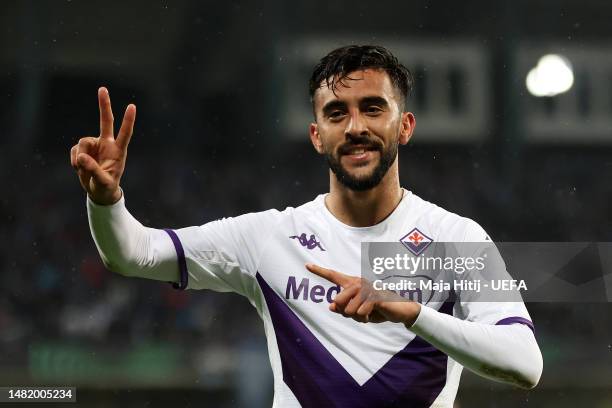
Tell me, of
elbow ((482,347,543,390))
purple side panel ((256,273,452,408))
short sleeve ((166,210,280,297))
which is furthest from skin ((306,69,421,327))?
elbow ((482,347,543,390))

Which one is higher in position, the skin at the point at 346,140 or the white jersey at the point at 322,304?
the skin at the point at 346,140

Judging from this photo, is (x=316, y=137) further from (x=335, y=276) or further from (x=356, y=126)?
(x=335, y=276)

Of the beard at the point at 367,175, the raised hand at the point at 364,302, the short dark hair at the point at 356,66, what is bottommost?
the raised hand at the point at 364,302

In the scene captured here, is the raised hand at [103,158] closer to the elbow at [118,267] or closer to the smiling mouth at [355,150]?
the elbow at [118,267]

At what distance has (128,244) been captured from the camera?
269 cm

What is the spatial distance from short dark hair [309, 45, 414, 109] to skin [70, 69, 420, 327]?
24 mm

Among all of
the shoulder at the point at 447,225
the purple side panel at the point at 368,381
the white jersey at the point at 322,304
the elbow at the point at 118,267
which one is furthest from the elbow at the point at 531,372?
the elbow at the point at 118,267

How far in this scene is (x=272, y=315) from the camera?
9.45ft

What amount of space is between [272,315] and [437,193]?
257 inches

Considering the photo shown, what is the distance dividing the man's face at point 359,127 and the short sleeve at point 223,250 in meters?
0.34

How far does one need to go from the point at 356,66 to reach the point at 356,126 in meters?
0.22

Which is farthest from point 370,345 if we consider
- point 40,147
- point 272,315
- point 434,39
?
point 40,147

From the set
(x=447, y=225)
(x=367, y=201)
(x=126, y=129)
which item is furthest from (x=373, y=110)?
(x=126, y=129)

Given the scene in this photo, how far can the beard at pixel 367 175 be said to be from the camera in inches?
110
